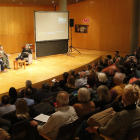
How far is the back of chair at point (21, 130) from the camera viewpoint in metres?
2.51

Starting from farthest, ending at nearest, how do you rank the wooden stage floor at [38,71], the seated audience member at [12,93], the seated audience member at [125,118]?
the wooden stage floor at [38,71]
the seated audience member at [12,93]
the seated audience member at [125,118]

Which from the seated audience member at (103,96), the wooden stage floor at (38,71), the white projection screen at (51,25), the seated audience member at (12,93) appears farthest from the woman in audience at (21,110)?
the white projection screen at (51,25)

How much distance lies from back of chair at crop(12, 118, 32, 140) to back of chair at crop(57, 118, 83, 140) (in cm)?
46

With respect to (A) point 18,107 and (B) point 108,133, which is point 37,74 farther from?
(B) point 108,133

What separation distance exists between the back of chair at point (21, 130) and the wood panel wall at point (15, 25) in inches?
351

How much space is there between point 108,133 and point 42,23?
7.91 metres

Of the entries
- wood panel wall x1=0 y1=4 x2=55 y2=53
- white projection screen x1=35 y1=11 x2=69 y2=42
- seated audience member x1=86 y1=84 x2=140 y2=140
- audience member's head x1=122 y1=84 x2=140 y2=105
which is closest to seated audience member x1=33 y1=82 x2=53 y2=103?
seated audience member x1=86 y1=84 x2=140 y2=140

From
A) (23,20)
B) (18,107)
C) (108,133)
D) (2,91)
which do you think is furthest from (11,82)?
(23,20)

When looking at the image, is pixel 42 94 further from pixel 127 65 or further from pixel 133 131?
pixel 127 65

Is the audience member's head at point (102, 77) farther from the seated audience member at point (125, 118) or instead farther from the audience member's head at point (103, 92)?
the seated audience member at point (125, 118)

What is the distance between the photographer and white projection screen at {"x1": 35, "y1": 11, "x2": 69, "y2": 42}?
9.32 m

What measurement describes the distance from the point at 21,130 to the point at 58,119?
1.71 ft

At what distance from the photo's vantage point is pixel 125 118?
2.13 m

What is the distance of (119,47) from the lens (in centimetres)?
1178
